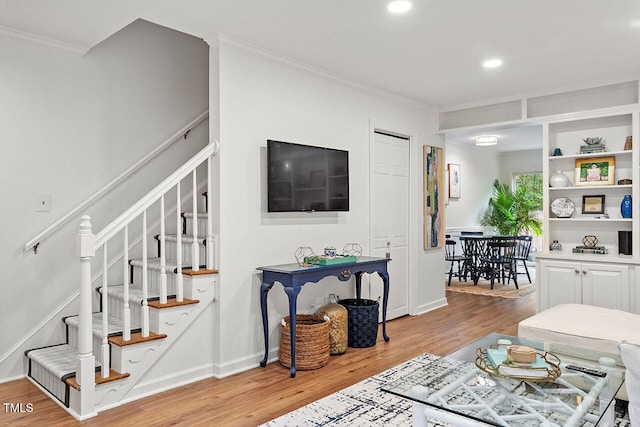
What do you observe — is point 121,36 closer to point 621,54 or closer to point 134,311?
point 134,311

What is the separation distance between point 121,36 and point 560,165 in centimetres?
458

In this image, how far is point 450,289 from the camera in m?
7.36

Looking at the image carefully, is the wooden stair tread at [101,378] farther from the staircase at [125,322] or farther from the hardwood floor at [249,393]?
the hardwood floor at [249,393]

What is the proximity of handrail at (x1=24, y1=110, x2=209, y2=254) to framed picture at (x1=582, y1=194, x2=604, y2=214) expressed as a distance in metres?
4.04

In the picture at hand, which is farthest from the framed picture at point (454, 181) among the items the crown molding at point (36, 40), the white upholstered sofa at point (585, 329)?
the crown molding at point (36, 40)

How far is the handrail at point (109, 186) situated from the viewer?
341 centimetres

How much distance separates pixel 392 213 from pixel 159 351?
2.91 metres

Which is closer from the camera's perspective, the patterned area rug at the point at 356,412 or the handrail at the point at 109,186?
the patterned area rug at the point at 356,412

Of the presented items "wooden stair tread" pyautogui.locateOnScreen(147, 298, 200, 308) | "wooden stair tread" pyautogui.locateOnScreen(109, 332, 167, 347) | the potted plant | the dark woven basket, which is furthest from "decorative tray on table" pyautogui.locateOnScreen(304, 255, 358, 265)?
the potted plant

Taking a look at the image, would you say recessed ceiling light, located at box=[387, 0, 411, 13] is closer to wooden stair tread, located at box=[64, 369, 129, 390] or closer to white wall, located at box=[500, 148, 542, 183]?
wooden stair tread, located at box=[64, 369, 129, 390]

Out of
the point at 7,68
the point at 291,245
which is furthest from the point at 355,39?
the point at 7,68

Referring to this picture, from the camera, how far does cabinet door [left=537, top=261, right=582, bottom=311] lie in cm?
455

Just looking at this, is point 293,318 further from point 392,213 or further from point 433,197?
point 433,197

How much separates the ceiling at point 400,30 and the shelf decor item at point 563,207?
1.28 metres
